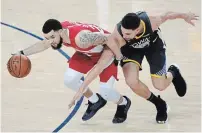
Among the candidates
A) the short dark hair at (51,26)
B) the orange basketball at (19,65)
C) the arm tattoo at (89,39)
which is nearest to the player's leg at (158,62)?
the arm tattoo at (89,39)

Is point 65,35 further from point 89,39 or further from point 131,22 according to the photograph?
point 131,22

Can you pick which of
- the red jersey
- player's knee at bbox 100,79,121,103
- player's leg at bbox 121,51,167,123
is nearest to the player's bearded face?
the red jersey

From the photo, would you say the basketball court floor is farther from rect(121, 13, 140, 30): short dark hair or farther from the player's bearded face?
rect(121, 13, 140, 30): short dark hair

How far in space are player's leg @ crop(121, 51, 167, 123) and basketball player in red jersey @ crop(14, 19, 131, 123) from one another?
0.52 feet

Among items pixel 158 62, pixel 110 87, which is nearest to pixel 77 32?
pixel 110 87

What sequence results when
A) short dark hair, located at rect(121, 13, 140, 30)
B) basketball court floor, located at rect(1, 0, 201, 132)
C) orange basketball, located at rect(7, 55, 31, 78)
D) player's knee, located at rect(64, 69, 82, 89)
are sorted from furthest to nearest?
basketball court floor, located at rect(1, 0, 201, 132), orange basketball, located at rect(7, 55, 31, 78), player's knee, located at rect(64, 69, 82, 89), short dark hair, located at rect(121, 13, 140, 30)

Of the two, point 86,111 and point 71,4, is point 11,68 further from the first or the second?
point 71,4

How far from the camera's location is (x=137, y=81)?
21.8 feet

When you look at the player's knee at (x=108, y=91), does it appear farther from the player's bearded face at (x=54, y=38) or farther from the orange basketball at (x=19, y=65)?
the orange basketball at (x=19, y=65)

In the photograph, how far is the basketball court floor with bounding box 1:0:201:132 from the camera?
6836 mm

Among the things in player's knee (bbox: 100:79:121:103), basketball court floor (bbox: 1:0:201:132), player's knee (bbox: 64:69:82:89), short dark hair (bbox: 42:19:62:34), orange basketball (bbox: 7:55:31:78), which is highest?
short dark hair (bbox: 42:19:62:34)

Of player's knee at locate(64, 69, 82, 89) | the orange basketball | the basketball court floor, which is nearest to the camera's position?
player's knee at locate(64, 69, 82, 89)

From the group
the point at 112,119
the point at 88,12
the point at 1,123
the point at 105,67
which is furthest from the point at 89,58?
the point at 88,12

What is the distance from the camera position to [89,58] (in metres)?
6.67
